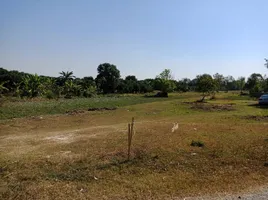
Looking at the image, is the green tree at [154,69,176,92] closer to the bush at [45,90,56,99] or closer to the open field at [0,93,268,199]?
the bush at [45,90,56,99]

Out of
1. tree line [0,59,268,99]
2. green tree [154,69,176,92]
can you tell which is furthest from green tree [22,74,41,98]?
green tree [154,69,176,92]

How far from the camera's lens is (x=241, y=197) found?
5.73m

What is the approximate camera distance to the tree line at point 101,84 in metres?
36.8

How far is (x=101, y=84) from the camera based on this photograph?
67250mm

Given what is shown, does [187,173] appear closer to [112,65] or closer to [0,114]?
[0,114]

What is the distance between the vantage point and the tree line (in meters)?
36.8

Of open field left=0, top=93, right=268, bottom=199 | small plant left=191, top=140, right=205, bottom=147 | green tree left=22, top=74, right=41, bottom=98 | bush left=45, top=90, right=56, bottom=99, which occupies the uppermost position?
green tree left=22, top=74, right=41, bottom=98

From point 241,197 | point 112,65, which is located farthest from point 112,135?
point 112,65

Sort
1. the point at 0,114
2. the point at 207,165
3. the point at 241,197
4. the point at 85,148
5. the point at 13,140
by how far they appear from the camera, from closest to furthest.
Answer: the point at 241,197, the point at 207,165, the point at 85,148, the point at 13,140, the point at 0,114

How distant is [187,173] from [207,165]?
2.91ft

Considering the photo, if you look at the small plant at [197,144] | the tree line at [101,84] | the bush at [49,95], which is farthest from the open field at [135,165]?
the bush at [49,95]

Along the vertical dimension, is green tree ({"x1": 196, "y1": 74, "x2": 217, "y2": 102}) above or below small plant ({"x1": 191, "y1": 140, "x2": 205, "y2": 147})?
above

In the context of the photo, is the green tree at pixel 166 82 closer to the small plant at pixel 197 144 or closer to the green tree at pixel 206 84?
the green tree at pixel 206 84

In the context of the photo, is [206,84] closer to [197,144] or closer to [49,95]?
[49,95]
